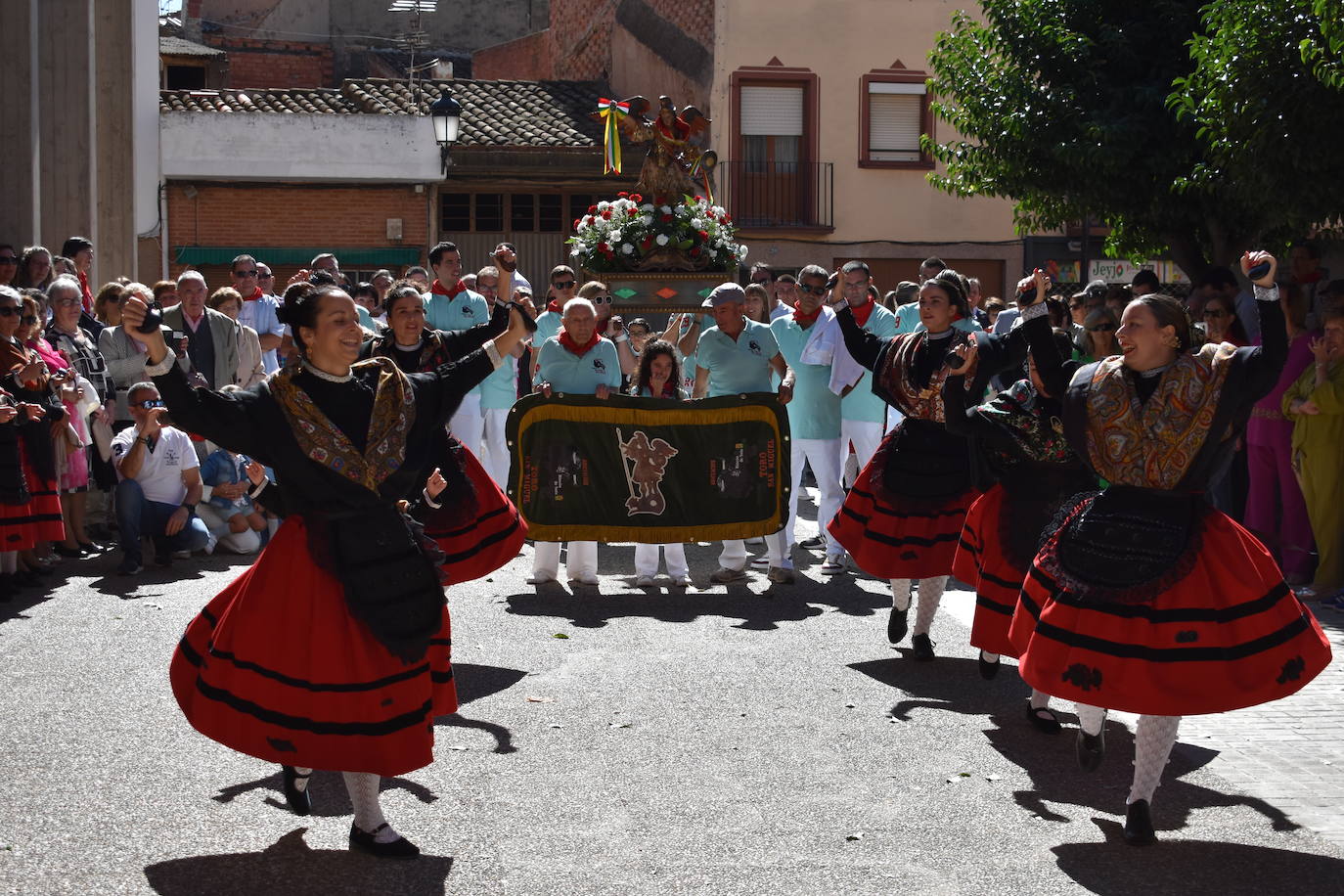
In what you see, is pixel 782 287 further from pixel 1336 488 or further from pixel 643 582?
pixel 1336 488

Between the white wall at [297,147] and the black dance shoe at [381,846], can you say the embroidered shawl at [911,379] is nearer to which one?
the black dance shoe at [381,846]

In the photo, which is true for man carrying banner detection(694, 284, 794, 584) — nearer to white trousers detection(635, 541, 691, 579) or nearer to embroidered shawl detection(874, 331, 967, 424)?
white trousers detection(635, 541, 691, 579)

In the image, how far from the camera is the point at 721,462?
452 inches

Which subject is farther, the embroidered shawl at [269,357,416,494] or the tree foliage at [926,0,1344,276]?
the tree foliage at [926,0,1344,276]

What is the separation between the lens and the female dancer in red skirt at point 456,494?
8211 mm

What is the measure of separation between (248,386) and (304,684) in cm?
664

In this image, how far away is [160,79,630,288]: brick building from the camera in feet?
93.2

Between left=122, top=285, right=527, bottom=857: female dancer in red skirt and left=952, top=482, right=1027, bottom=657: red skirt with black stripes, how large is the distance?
283cm

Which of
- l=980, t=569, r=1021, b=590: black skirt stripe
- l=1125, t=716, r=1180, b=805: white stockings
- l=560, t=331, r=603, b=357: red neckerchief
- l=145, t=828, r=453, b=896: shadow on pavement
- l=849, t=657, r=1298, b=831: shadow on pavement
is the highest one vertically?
l=560, t=331, r=603, b=357: red neckerchief

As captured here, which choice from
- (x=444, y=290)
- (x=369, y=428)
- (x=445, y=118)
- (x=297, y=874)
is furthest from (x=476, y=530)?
(x=445, y=118)

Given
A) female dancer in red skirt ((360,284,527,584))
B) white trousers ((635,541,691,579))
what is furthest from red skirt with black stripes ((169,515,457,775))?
white trousers ((635,541,691,579))

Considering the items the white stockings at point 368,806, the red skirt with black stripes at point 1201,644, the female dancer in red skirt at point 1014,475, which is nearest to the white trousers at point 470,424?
the female dancer in red skirt at point 1014,475

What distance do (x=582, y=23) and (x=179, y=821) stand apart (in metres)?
31.8

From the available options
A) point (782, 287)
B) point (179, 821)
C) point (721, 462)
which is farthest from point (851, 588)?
point (179, 821)
